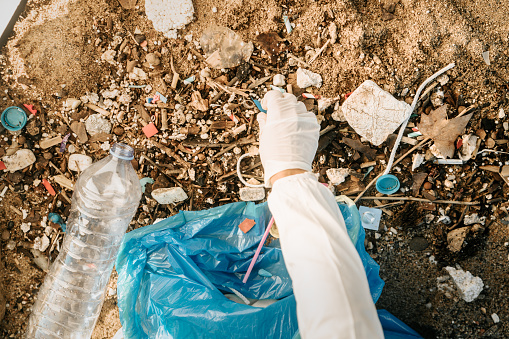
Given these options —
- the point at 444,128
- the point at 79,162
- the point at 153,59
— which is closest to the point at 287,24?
the point at 153,59

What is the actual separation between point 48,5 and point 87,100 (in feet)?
1.87

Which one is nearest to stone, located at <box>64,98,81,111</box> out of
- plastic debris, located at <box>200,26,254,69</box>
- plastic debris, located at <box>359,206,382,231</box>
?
plastic debris, located at <box>200,26,254,69</box>

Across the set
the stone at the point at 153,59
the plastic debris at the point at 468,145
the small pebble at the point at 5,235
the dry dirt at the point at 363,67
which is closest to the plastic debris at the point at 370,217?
the dry dirt at the point at 363,67

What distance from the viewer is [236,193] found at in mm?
1863

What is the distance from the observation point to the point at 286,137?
145 cm

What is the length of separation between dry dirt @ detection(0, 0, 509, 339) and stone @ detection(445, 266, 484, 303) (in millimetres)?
40

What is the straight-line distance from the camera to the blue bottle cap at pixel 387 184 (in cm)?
180

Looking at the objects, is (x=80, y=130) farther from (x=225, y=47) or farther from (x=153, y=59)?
(x=225, y=47)

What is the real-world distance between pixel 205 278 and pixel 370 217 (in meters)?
0.96

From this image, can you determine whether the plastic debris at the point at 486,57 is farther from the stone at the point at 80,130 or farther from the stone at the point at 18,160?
the stone at the point at 18,160

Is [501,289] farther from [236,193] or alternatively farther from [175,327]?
[175,327]

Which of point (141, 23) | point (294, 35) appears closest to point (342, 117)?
point (294, 35)

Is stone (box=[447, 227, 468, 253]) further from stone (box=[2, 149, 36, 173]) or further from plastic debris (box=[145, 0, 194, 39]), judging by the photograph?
stone (box=[2, 149, 36, 173])

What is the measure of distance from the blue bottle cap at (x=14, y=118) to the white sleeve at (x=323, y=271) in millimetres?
1564
